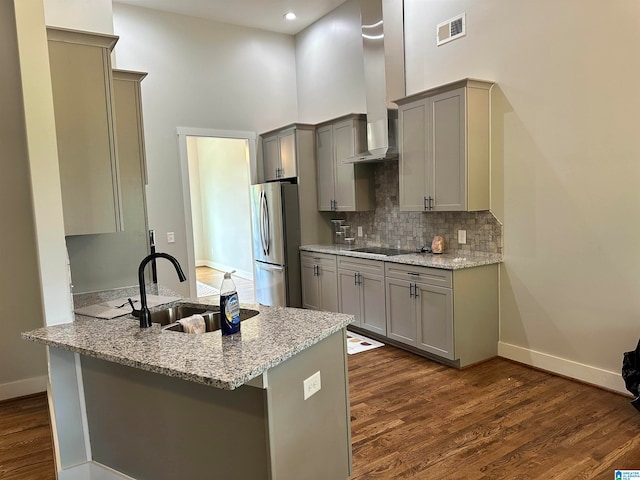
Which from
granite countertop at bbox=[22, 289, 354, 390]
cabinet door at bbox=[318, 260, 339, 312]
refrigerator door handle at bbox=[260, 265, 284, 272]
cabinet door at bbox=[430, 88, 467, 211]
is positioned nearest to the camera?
granite countertop at bbox=[22, 289, 354, 390]

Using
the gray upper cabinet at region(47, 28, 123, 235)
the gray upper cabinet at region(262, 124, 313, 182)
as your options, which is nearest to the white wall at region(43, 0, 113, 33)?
the gray upper cabinet at region(47, 28, 123, 235)

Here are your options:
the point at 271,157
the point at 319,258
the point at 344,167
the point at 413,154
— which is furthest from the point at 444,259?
the point at 271,157

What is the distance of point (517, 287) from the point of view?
3.80 m

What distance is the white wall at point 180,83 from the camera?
5289 millimetres

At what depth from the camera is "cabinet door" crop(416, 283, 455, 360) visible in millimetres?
3660

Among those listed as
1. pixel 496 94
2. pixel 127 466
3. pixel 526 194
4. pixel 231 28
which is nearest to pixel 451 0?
pixel 496 94

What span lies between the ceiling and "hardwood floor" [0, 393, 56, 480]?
437 centimetres

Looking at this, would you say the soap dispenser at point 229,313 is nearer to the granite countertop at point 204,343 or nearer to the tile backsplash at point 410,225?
the granite countertop at point 204,343

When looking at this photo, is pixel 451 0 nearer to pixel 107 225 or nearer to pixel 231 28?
pixel 231 28

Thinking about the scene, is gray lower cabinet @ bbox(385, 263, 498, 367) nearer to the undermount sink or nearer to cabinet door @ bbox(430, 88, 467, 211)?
cabinet door @ bbox(430, 88, 467, 211)

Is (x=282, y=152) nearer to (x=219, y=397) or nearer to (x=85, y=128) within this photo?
(x=85, y=128)

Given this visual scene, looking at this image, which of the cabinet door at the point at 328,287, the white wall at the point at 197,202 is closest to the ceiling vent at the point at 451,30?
the cabinet door at the point at 328,287

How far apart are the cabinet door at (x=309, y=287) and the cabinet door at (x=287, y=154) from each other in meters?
1.19

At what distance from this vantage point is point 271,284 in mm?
5812
